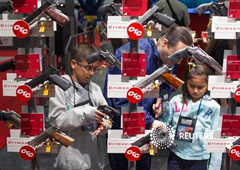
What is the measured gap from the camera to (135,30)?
159 centimetres

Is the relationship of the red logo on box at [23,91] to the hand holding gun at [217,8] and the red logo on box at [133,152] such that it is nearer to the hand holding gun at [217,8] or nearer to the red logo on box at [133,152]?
the red logo on box at [133,152]

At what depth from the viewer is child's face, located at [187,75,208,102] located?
6.86ft

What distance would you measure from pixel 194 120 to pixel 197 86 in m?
0.22

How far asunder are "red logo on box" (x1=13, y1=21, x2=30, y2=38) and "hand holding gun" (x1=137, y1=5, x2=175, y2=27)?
21.9 inches

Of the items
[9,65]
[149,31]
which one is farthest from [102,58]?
[9,65]

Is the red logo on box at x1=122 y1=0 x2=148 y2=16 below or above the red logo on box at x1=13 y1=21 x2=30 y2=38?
above

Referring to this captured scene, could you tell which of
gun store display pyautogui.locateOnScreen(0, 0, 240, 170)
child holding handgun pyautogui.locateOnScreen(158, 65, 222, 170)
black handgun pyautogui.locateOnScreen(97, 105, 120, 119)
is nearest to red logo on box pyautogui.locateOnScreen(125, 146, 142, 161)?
gun store display pyautogui.locateOnScreen(0, 0, 240, 170)

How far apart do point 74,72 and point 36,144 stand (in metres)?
0.50

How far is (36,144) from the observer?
5.85ft

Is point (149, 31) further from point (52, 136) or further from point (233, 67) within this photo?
point (52, 136)

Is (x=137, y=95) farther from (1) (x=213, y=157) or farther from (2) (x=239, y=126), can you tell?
(1) (x=213, y=157)

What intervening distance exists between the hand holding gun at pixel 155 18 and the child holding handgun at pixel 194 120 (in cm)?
56

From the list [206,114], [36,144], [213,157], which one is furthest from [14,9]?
[213,157]

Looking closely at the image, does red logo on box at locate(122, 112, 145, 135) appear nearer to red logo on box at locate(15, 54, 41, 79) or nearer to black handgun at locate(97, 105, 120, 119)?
black handgun at locate(97, 105, 120, 119)
